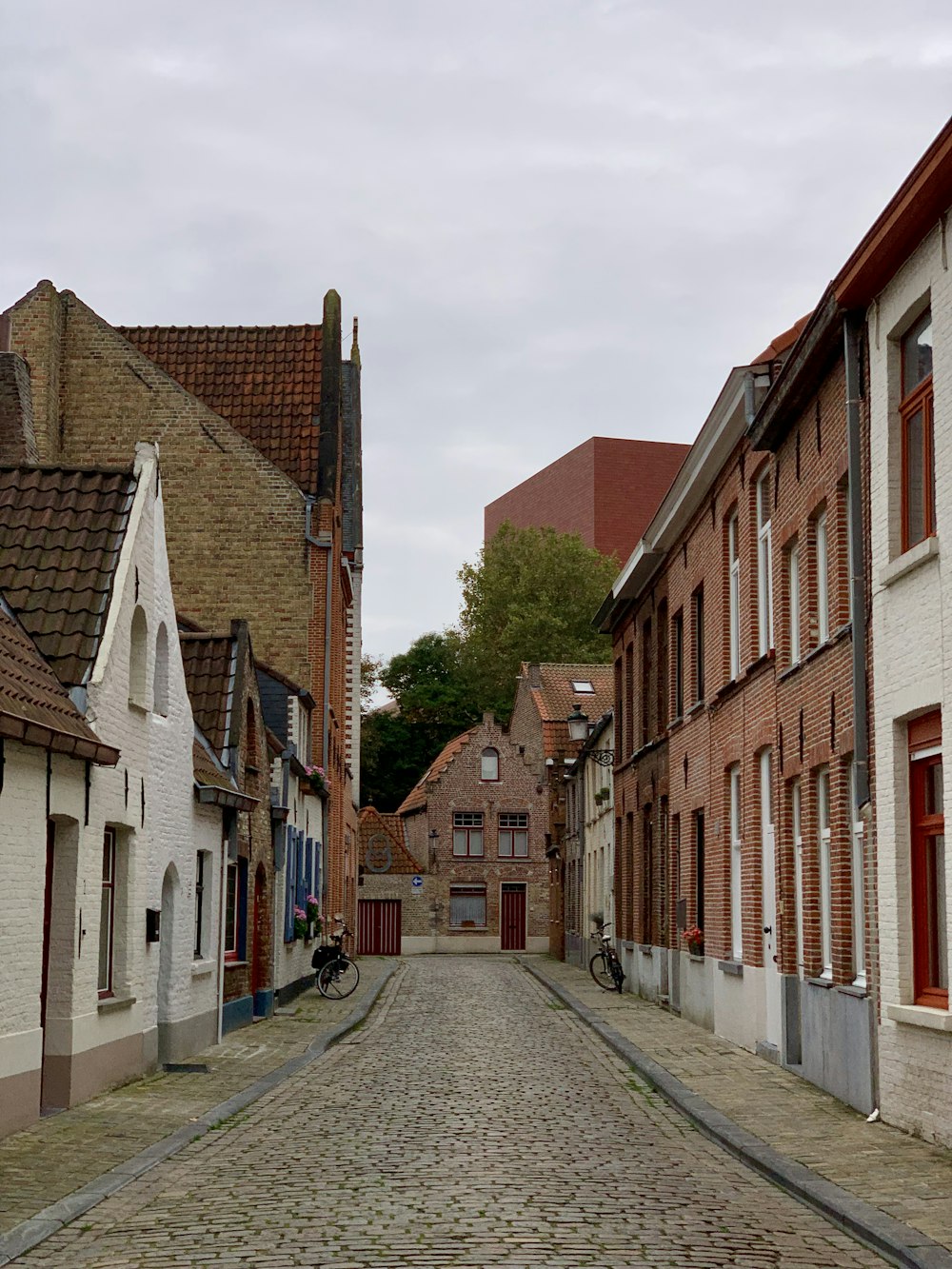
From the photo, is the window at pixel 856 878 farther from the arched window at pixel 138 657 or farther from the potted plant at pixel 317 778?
the potted plant at pixel 317 778

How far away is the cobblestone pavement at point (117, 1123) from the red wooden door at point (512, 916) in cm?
3925

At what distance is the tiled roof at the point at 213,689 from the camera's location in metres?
18.8

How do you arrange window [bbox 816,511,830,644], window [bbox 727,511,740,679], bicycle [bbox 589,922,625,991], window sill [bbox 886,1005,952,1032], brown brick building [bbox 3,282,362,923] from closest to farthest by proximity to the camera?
window sill [bbox 886,1005,952,1032]
window [bbox 816,511,830,644]
window [bbox 727,511,740,679]
bicycle [bbox 589,922,625,991]
brown brick building [bbox 3,282,362,923]

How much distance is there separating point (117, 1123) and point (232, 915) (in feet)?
29.9

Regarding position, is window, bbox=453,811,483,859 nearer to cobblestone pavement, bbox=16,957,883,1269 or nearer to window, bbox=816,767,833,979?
cobblestone pavement, bbox=16,957,883,1269

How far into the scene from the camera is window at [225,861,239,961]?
20078 millimetres

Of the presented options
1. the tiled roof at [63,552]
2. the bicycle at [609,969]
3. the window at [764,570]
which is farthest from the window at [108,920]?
the bicycle at [609,969]

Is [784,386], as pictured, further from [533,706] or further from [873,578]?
[533,706]

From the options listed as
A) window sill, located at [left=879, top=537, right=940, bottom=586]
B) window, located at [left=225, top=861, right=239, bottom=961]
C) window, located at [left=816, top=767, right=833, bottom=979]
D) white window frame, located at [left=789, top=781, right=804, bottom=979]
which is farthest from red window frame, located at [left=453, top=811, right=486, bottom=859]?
window sill, located at [left=879, top=537, right=940, bottom=586]

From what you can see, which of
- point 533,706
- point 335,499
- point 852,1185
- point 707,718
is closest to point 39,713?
point 852,1185

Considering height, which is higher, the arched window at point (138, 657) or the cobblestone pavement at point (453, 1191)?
the arched window at point (138, 657)

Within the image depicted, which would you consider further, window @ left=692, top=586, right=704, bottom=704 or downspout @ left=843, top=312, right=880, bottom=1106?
window @ left=692, top=586, right=704, bottom=704

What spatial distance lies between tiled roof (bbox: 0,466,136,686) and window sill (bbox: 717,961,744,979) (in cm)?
868

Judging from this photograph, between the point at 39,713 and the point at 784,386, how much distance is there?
24.0 feet
